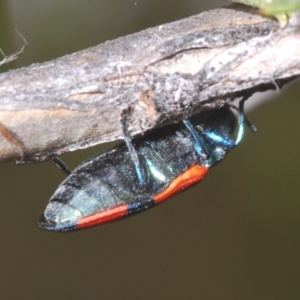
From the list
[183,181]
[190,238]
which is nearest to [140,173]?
[183,181]

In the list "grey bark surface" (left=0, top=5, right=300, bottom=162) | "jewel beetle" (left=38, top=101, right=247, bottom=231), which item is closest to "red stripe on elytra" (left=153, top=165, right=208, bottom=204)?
"jewel beetle" (left=38, top=101, right=247, bottom=231)

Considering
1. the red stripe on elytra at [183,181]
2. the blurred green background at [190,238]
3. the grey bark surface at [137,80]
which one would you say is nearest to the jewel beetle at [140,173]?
the red stripe on elytra at [183,181]

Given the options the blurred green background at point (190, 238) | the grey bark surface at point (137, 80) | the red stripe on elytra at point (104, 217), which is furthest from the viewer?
the blurred green background at point (190, 238)

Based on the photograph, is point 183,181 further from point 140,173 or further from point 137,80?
point 137,80

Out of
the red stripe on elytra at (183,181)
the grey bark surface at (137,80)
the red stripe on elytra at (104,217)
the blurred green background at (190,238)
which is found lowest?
the blurred green background at (190,238)

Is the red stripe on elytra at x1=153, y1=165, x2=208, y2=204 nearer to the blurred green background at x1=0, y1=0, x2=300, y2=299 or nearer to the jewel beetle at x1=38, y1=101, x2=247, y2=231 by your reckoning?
the jewel beetle at x1=38, y1=101, x2=247, y2=231

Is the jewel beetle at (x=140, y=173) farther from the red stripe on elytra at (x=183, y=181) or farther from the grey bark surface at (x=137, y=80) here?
the grey bark surface at (x=137, y=80)
